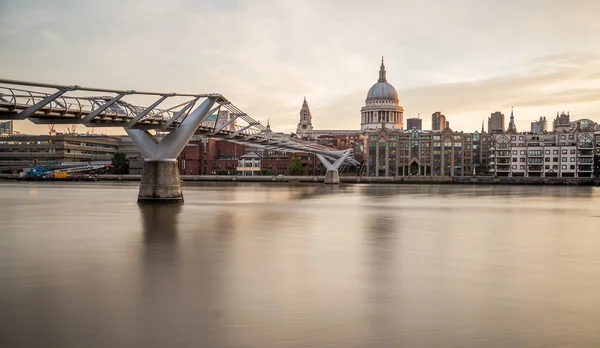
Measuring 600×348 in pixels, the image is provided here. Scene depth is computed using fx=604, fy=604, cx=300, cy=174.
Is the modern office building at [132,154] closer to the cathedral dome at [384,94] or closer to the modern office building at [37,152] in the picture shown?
the modern office building at [37,152]

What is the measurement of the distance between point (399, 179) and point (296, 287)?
121236 mm

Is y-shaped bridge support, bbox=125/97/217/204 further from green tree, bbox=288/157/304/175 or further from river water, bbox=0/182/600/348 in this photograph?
green tree, bbox=288/157/304/175

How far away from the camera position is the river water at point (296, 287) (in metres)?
11.1

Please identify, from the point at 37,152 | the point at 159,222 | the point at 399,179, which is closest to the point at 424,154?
the point at 399,179

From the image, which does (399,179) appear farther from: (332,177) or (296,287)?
(296,287)

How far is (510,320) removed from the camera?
12234mm

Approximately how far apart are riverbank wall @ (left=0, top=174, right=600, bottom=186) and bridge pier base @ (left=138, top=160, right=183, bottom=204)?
8812cm

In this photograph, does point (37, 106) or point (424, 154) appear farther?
point (424, 154)

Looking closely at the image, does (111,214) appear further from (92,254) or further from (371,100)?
(371,100)

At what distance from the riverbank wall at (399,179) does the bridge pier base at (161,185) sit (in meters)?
88.1

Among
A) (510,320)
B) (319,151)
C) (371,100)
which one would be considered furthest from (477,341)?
(371,100)

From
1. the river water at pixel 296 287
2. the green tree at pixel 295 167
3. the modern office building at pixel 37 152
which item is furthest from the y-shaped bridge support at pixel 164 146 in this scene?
the modern office building at pixel 37 152

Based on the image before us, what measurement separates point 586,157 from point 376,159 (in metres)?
45.5

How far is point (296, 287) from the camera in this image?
15336mm
